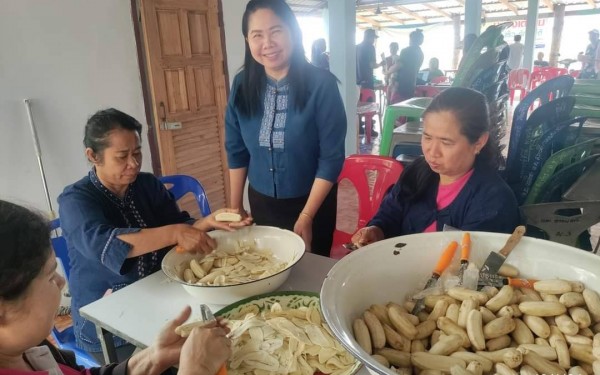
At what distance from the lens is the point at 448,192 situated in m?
1.40

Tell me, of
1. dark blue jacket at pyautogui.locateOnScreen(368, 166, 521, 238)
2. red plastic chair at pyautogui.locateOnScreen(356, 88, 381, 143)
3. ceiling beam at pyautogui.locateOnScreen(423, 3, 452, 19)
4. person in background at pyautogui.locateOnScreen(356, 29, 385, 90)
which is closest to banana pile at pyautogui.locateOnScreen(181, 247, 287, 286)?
dark blue jacket at pyautogui.locateOnScreen(368, 166, 521, 238)

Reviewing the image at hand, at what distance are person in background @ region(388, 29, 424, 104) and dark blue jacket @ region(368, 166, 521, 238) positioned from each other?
5.22 metres

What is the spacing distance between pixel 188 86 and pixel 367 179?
1.91 metres

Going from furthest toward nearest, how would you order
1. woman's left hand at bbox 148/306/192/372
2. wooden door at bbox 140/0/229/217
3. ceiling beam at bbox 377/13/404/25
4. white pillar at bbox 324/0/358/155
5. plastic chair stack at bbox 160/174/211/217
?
ceiling beam at bbox 377/13/404/25
white pillar at bbox 324/0/358/155
wooden door at bbox 140/0/229/217
plastic chair stack at bbox 160/174/211/217
woman's left hand at bbox 148/306/192/372

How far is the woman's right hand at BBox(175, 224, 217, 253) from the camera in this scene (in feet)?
4.26

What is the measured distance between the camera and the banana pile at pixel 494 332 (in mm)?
724

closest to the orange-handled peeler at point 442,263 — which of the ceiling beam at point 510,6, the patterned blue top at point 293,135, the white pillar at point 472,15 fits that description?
the patterned blue top at point 293,135

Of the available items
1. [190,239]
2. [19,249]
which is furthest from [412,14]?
[19,249]

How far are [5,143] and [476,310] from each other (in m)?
2.58

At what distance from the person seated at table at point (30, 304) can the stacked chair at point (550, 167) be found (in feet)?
4.07

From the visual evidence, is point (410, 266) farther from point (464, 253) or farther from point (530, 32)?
point (530, 32)

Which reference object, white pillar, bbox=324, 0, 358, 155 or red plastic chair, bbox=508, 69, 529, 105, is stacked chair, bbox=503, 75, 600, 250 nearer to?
white pillar, bbox=324, 0, 358, 155

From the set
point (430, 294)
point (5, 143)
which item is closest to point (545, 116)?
point (430, 294)

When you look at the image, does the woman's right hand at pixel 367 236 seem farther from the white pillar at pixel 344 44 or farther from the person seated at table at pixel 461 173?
the white pillar at pixel 344 44
